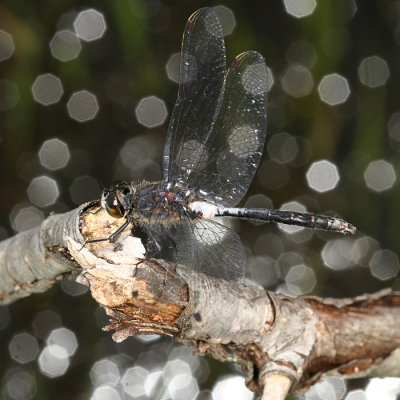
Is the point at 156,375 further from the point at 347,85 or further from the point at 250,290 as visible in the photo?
the point at 347,85

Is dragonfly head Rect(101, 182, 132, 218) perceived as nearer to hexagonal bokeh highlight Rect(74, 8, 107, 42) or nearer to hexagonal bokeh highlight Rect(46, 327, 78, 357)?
hexagonal bokeh highlight Rect(46, 327, 78, 357)

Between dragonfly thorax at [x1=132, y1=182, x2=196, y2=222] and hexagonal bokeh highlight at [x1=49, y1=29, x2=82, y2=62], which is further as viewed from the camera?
hexagonal bokeh highlight at [x1=49, y1=29, x2=82, y2=62]

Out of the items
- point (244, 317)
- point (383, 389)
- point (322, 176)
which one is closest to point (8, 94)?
point (322, 176)

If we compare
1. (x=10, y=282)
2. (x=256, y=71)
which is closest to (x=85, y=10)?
(x=256, y=71)

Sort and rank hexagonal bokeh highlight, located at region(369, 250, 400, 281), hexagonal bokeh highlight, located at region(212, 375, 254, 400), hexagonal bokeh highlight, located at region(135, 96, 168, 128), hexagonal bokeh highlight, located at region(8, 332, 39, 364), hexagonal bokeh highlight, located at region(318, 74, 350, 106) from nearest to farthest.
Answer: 1. hexagonal bokeh highlight, located at region(212, 375, 254, 400)
2. hexagonal bokeh highlight, located at region(8, 332, 39, 364)
3. hexagonal bokeh highlight, located at region(369, 250, 400, 281)
4. hexagonal bokeh highlight, located at region(318, 74, 350, 106)
5. hexagonal bokeh highlight, located at region(135, 96, 168, 128)

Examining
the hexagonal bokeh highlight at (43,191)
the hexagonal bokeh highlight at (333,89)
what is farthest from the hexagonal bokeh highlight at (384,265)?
the hexagonal bokeh highlight at (43,191)

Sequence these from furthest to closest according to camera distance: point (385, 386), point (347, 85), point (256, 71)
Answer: point (347, 85), point (385, 386), point (256, 71)

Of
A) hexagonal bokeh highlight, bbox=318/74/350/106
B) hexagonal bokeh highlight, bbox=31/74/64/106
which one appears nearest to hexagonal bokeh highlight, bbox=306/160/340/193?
hexagonal bokeh highlight, bbox=318/74/350/106
